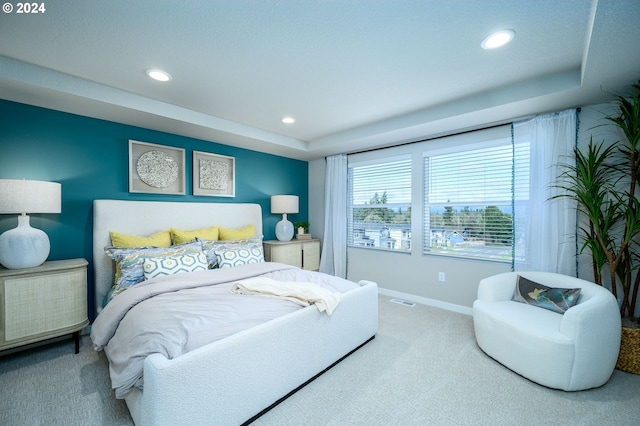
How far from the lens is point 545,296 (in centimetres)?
236

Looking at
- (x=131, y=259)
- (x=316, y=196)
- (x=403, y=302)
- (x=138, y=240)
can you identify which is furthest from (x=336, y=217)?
(x=131, y=259)

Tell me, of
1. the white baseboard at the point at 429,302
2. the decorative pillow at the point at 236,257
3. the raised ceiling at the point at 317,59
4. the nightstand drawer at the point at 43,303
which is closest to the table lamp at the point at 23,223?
the nightstand drawer at the point at 43,303

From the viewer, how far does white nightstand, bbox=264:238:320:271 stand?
412 cm

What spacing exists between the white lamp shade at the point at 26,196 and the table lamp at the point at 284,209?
259 centimetres

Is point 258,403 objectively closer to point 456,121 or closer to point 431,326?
point 431,326

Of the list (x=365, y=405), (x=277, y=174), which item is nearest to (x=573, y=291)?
(x=365, y=405)

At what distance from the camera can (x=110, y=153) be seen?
298 centimetres

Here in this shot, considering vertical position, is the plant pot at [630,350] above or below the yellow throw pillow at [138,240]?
below

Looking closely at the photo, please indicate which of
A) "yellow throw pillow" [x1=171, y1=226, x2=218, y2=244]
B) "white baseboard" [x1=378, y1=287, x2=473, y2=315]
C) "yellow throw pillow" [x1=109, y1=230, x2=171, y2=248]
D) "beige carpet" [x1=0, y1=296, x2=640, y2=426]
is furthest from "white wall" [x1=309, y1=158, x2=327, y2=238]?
"beige carpet" [x1=0, y1=296, x2=640, y2=426]

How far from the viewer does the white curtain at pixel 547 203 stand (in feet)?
8.64

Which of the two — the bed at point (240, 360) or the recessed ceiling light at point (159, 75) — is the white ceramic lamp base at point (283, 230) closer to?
the bed at point (240, 360)

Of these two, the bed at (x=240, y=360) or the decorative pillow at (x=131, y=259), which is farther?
the decorative pillow at (x=131, y=259)

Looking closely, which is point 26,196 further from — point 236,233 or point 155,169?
point 236,233

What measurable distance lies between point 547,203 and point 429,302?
1.81m
